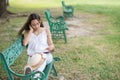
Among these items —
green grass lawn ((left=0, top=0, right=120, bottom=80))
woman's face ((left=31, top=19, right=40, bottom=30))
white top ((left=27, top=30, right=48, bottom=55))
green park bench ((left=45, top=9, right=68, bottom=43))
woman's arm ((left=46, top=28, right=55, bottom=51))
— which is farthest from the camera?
green park bench ((left=45, top=9, right=68, bottom=43))

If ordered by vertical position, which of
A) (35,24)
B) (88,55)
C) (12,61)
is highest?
(35,24)

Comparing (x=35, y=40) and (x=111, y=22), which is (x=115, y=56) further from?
(x=111, y=22)

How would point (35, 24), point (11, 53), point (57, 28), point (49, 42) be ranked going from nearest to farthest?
point (11, 53), point (35, 24), point (49, 42), point (57, 28)

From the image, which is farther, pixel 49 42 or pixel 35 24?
pixel 49 42

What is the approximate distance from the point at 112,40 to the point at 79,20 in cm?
584

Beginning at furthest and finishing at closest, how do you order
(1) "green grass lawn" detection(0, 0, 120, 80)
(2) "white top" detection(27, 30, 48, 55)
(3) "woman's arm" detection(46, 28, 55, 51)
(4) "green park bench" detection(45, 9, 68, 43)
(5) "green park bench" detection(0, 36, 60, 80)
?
1. (4) "green park bench" detection(45, 9, 68, 43)
2. (1) "green grass lawn" detection(0, 0, 120, 80)
3. (3) "woman's arm" detection(46, 28, 55, 51)
4. (2) "white top" detection(27, 30, 48, 55)
5. (5) "green park bench" detection(0, 36, 60, 80)

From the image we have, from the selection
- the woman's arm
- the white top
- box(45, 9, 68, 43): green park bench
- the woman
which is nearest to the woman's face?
the woman

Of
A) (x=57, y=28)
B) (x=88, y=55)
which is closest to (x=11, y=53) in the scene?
(x=88, y=55)

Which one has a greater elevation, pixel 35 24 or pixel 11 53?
pixel 35 24

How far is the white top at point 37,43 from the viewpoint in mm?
5465

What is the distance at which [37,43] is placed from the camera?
217 inches

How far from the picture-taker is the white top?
5.46 m

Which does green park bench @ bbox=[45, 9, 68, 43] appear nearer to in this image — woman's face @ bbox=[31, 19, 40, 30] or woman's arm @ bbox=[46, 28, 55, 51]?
woman's arm @ bbox=[46, 28, 55, 51]

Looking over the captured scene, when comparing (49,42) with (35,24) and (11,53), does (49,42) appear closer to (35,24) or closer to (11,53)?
(35,24)
